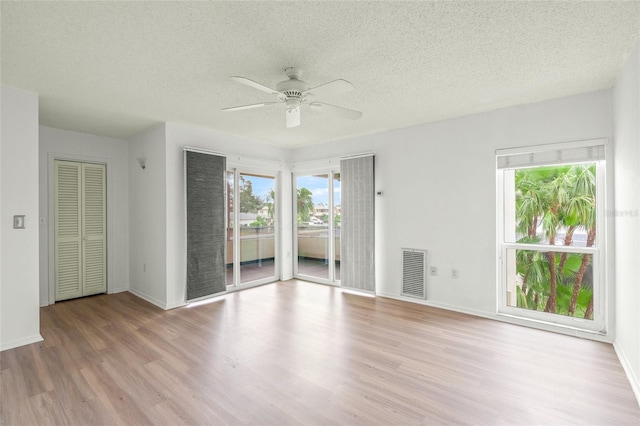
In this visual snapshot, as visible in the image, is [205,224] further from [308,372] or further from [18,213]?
[308,372]

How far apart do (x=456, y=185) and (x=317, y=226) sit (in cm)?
251

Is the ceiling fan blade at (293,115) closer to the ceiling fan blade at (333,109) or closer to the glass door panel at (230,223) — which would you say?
the ceiling fan blade at (333,109)

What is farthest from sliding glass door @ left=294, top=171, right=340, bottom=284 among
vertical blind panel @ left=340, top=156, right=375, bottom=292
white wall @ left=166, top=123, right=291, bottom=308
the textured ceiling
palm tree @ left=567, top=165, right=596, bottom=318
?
palm tree @ left=567, top=165, right=596, bottom=318

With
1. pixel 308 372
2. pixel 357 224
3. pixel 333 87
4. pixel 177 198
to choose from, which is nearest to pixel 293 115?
pixel 333 87

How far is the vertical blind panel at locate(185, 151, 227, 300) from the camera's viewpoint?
432 cm

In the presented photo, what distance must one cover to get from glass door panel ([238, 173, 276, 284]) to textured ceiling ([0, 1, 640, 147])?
188 cm

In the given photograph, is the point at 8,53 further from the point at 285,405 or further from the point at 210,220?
the point at 285,405

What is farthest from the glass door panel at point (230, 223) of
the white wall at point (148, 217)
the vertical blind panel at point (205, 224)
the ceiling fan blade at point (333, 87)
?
the ceiling fan blade at point (333, 87)

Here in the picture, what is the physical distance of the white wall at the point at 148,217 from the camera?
4227mm

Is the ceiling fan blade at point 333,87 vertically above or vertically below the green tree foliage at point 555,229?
above

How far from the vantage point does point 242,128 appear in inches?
176

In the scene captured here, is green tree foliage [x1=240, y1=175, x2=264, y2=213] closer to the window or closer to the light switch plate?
the light switch plate

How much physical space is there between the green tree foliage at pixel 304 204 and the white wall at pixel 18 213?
3.69 metres

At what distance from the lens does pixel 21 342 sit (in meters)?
3.01
